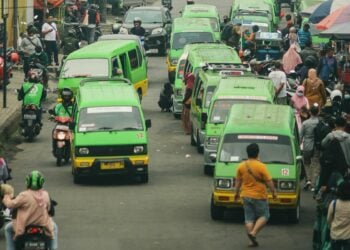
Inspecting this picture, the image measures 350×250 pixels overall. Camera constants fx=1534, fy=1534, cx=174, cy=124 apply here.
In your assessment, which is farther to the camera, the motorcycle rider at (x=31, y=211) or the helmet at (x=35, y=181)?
the helmet at (x=35, y=181)

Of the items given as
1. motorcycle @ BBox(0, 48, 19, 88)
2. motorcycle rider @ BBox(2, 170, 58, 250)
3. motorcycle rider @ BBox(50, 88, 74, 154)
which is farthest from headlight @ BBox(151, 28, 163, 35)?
motorcycle rider @ BBox(2, 170, 58, 250)

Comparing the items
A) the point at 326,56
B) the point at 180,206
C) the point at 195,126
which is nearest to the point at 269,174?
the point at 180,206

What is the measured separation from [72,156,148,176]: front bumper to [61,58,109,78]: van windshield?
1016cm

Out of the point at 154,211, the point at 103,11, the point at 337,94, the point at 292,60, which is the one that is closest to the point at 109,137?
the point at 154,211

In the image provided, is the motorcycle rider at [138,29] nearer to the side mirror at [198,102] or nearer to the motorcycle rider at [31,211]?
the side mirror at [198,102]

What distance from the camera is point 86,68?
41312 mm

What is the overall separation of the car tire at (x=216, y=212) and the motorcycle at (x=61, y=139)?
772 centimetres

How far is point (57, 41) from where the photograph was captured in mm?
54500

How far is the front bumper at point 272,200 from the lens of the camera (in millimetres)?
25969

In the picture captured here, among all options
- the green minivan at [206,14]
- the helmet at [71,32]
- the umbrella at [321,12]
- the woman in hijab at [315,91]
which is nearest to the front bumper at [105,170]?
the woman in hijab at [315,91]

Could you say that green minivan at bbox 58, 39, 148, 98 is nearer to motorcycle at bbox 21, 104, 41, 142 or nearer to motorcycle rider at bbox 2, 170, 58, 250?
motorcycle at bbox 21, 104, 41, 142

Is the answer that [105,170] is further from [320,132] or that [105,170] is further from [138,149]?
[320,132]

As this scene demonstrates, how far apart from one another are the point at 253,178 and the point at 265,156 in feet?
8.89

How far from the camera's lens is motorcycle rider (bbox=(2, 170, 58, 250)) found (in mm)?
20250
